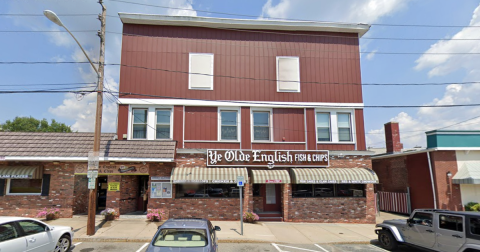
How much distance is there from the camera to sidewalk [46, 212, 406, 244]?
1127 centimetres

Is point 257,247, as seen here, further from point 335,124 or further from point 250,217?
point 335,124

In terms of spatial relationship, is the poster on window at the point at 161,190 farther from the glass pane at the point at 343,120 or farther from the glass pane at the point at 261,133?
the glass pane at the point at 343,120

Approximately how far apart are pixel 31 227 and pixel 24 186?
26.8 feet

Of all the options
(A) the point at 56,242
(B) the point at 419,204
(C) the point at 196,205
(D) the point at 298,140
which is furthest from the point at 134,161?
(B) the point at 419,204

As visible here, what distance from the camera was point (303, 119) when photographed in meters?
17.2

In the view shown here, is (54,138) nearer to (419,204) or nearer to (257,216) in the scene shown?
(257,216)

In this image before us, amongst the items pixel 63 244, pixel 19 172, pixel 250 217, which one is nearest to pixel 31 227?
pixel 63 244

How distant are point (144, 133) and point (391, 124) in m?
16.8

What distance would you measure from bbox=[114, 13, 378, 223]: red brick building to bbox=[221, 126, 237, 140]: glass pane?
0.06 m

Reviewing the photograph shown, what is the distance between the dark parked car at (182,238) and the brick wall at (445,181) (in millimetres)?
15070

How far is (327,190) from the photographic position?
53.4 feet

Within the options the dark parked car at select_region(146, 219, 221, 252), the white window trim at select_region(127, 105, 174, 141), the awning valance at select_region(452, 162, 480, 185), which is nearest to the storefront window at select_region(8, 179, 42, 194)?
the white window trim at select_region(127, 105, 174, 141)

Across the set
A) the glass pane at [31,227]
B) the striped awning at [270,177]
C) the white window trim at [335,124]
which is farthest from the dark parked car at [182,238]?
the white window trim at [335,124]

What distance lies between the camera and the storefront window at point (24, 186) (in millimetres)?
14453
